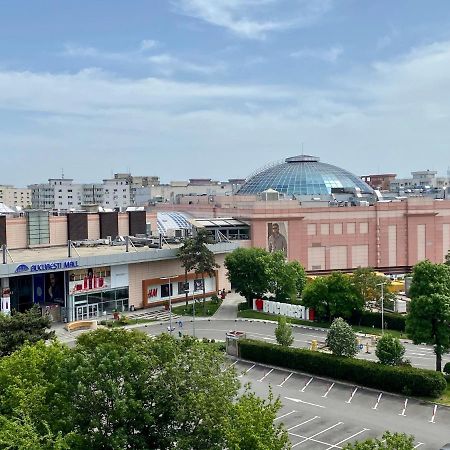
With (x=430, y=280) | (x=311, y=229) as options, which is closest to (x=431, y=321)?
(x=430, y=280)

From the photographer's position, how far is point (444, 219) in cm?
8856

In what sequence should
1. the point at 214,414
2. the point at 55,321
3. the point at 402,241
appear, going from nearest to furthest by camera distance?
1. the point at 214,414
2. the point at 55,321
3. the point at 402,241

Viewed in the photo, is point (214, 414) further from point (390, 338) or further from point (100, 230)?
point (100, 230)

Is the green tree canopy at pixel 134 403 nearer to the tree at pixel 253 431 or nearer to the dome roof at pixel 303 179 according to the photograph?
the tree at pixel 253 431

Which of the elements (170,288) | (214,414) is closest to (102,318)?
(170,288)

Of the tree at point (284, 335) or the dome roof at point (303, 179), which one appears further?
the dome roof at point (303, 179)

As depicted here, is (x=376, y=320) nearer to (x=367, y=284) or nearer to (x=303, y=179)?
(x=367, y=284)

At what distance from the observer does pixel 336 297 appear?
54.2 m

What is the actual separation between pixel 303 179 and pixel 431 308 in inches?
2643

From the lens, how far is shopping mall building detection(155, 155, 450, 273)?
80188 mm

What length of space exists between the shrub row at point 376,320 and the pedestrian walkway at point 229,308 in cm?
1172

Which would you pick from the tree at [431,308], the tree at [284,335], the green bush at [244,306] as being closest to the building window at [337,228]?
the green bush at [244,306]

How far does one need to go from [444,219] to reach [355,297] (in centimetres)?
4010

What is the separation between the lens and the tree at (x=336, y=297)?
178ft
